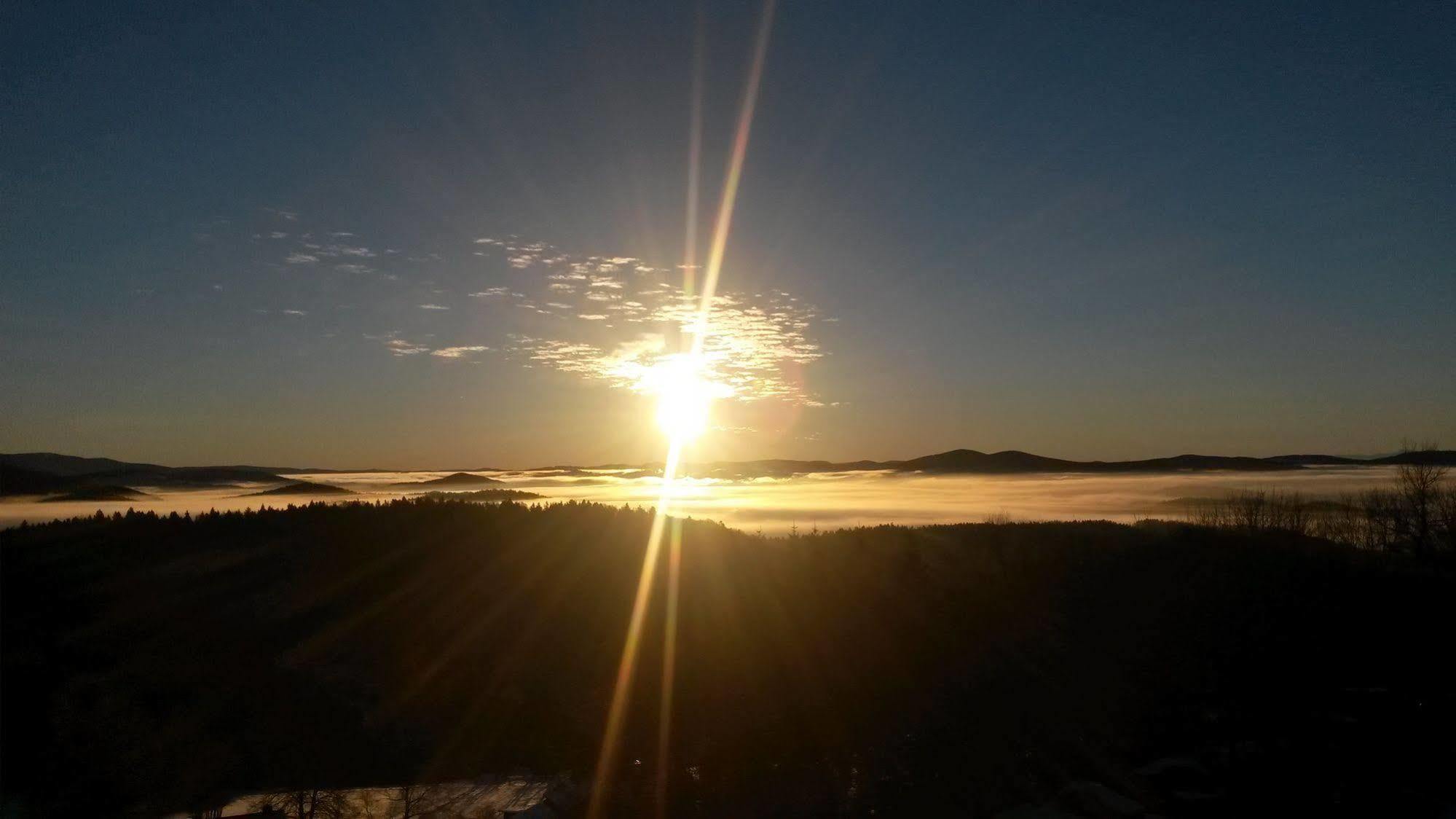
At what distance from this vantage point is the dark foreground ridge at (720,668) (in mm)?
18000

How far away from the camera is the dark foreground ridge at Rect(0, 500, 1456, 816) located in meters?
18.0

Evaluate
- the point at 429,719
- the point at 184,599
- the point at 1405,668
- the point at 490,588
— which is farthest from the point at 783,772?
the point at 1405,668

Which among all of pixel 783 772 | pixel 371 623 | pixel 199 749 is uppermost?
pixel 371 623

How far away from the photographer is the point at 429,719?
66.8 ft

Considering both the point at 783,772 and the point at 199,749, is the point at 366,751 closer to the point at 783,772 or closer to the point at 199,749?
the point at 199,749

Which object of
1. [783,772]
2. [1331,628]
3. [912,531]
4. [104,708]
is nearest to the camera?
[104,708]

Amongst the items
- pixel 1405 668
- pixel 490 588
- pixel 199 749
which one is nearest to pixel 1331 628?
pixel 1405 668

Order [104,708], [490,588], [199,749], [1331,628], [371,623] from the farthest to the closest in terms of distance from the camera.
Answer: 1. [1331,628]
2. [490,588]
3. [371,623]
4. [104,708]
5. [199,749]

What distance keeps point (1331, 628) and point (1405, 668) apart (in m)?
3.28

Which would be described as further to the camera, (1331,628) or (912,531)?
(912,531)

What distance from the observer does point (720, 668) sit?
25203 mm

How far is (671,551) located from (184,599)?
15074mm

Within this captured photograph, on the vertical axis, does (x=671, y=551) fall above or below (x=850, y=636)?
above

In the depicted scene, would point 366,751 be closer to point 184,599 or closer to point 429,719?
point 429,719
